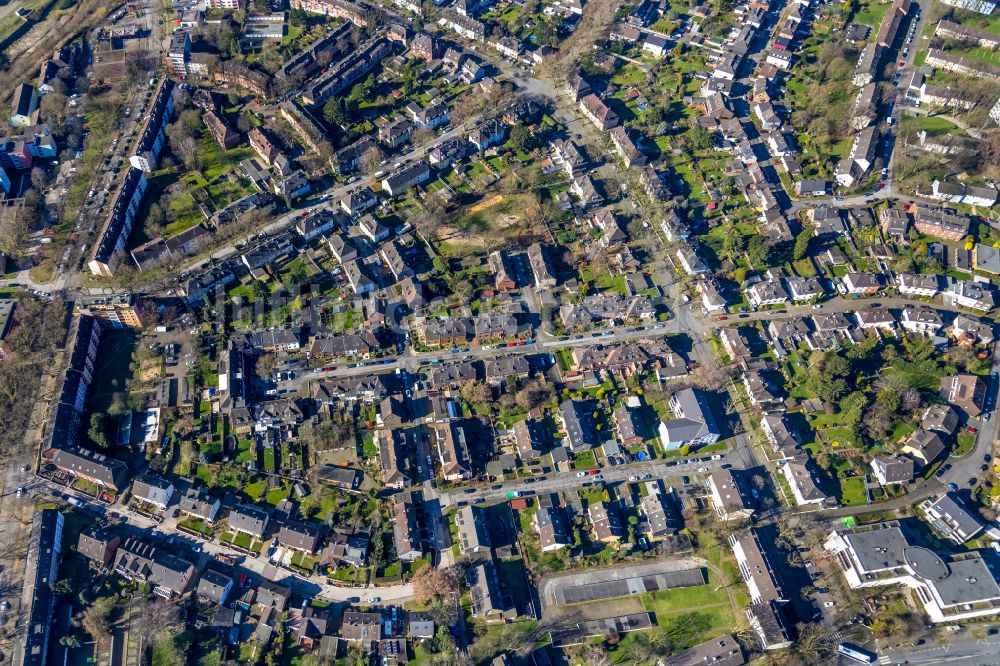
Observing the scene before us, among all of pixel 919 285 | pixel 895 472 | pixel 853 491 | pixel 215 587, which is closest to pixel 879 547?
pixel 853 491

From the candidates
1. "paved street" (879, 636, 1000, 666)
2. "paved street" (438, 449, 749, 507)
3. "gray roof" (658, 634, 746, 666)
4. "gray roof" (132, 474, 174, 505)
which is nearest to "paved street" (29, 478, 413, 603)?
"gray roof" (132, 474, 174, 505)

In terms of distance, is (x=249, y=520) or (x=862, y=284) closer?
(x=249, y=520)

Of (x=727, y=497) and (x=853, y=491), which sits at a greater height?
(x=727, y=497)

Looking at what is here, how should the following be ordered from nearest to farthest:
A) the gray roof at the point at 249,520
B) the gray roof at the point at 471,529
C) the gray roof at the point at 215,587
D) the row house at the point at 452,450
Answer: the gray roof at the point at 215,587 < the gray roof at the point at 471,529 < the gray roof at the point at 249,520 < the row house at the point at 452,450

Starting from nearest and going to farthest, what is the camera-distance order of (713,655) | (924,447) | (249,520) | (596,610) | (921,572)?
(713,655) → (921,572) → (596,610) → (249,520) → (924,447)

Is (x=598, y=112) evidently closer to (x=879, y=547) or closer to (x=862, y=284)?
(x=862, y=284)

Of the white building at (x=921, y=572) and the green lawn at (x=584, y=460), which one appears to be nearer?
the white building at (x=921, y=572)

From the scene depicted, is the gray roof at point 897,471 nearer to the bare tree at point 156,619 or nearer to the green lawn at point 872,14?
the bare tree at point 156,619

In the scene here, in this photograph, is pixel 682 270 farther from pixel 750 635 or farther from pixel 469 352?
pixel 750 635

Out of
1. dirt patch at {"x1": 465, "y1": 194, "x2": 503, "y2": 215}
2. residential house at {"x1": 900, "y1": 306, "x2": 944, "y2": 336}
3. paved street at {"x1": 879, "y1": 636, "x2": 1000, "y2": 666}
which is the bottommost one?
paved street at {"x1": 879, "y1": 636, "x2": 1000, "y2": 666}

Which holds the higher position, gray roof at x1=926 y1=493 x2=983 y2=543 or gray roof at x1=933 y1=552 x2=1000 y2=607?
gray roof at x1=926 y1=493 x2=983 y2=543

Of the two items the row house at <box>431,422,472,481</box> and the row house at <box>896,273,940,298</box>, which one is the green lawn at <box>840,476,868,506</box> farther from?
the row house at <box>431,422,472,481</box>

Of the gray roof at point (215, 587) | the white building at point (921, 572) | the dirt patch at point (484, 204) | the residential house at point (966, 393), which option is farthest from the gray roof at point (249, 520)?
the residential house at point (966, 393)
